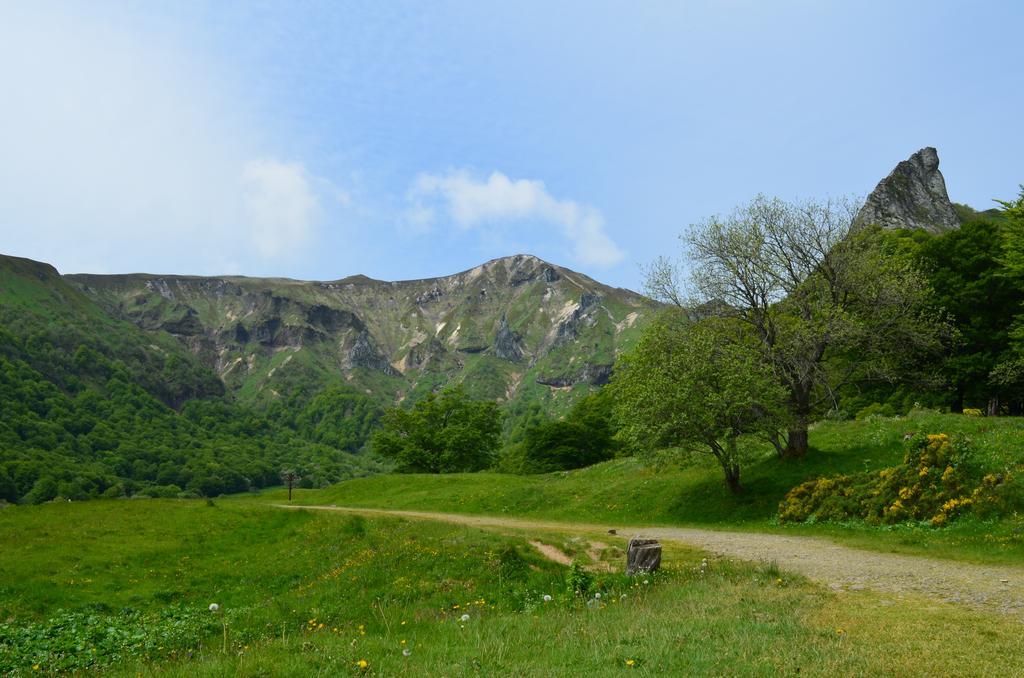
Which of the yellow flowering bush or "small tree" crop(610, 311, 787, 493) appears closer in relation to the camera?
the yellow flowering bush

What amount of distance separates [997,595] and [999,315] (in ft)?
138

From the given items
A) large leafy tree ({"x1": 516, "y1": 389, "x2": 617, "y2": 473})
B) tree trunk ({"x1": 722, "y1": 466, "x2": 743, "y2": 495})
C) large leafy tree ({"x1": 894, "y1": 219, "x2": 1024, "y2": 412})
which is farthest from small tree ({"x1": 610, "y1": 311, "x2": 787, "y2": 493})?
large leafy tree ({"x1": 516, "y1": 389, "x2": 617, "y2": 473})

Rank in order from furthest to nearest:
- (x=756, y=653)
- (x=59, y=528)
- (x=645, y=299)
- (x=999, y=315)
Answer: (x=999, y=315)
(x=645, y=299)
(x=59, y=528)
(x=756, y=653)

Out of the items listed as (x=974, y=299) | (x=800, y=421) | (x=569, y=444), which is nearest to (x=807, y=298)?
(x=800, y=421)

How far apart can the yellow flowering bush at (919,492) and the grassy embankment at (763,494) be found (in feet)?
2.57

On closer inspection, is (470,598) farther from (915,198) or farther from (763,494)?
(915,198)

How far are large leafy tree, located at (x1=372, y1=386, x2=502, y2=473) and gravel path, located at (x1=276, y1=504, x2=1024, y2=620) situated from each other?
191 feet

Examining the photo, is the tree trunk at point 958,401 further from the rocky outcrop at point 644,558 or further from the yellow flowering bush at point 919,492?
the rocky outcrop at point 644,558

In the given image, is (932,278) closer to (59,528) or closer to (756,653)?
(756,653)

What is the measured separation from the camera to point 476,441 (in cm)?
8388

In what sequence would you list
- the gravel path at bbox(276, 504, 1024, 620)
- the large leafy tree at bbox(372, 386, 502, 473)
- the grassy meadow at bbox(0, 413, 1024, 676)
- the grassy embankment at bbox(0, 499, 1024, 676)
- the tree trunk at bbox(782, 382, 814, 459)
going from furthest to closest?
the large leafy tree at bbox(372, 386, 502, 473) → the tree trunk at bbox(782, 382, 814, 459) → the gravel path at bbox(276, 504, 1024, 620) → the grassy meadow at bbox(0, 413, 1024, 676) → the grassy embankment at bbox(0, 499, 1024, 676)

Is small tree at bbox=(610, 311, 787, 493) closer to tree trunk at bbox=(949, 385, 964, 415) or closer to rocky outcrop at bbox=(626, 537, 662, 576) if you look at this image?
rocky outcrop at bbox=(626, 537, 662, 576)

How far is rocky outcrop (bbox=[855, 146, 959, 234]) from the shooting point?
125875mm

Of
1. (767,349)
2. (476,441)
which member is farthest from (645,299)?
(476,441)
